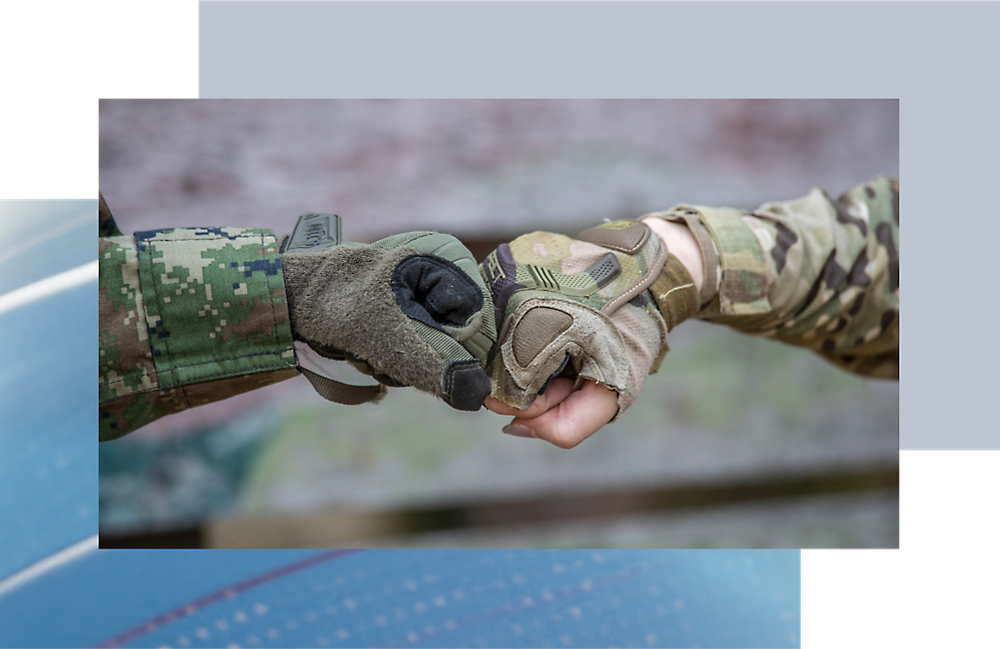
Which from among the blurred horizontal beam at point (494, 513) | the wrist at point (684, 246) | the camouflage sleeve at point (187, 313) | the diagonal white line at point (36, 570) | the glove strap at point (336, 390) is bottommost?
the blurred horizontal beam at point (494, 513)

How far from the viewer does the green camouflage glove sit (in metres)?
0.62

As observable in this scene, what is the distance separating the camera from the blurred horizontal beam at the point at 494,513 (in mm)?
1231

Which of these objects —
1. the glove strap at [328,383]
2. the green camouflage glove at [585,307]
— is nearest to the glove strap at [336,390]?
the glove strap at [328,383]

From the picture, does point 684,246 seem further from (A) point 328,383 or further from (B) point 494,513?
(B) point 494,513

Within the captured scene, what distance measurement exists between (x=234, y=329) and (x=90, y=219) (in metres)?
0.32

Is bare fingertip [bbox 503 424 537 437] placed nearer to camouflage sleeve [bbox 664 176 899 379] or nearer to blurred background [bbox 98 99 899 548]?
camouflage sleeve [bbox 664 176 899 379]

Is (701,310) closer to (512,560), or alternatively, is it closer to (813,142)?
(512,560)

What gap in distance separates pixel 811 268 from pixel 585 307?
0.34 metres

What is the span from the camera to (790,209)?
85 centimetres

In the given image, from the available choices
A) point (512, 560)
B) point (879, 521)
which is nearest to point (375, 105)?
point (512, 560)

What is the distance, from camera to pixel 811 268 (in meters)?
0.81

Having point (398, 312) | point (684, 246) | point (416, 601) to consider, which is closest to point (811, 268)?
point (684, 246)

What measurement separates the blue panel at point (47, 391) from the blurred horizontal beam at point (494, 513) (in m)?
0.34

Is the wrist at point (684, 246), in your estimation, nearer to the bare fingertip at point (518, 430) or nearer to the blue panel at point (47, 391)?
the bare fingertip at point (518, 430)
